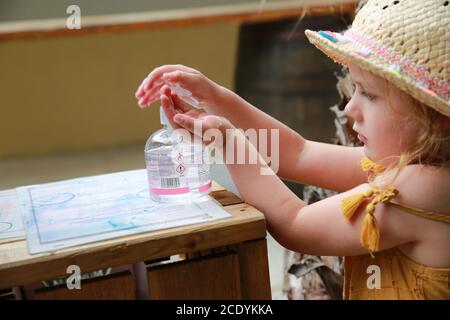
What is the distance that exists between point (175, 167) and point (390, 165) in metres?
0.30

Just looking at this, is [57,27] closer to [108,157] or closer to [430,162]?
[108,157]

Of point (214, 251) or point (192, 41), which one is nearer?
point (214, 251)

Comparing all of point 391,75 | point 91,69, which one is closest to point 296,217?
point 391,75

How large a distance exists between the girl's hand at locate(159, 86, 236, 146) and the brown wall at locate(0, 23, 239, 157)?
1968 mm

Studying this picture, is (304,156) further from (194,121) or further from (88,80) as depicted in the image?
(88,80)

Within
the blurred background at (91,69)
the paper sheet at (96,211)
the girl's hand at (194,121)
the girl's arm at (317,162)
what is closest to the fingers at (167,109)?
the girl's hand at (194,121)

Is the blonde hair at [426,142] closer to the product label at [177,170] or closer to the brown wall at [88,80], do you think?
the product label at [177,170]

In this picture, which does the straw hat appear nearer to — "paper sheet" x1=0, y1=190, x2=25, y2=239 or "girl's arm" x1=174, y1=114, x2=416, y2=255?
"girl's arm" x1=174, y1=114, x2=416, y2=255

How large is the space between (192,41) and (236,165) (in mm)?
2208

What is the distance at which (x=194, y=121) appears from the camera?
798mm

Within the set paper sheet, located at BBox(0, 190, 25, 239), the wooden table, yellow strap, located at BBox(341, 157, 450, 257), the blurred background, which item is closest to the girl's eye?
yellow strap, located at BBox(341, 157, 450, 257)

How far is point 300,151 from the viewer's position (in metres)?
1.05
